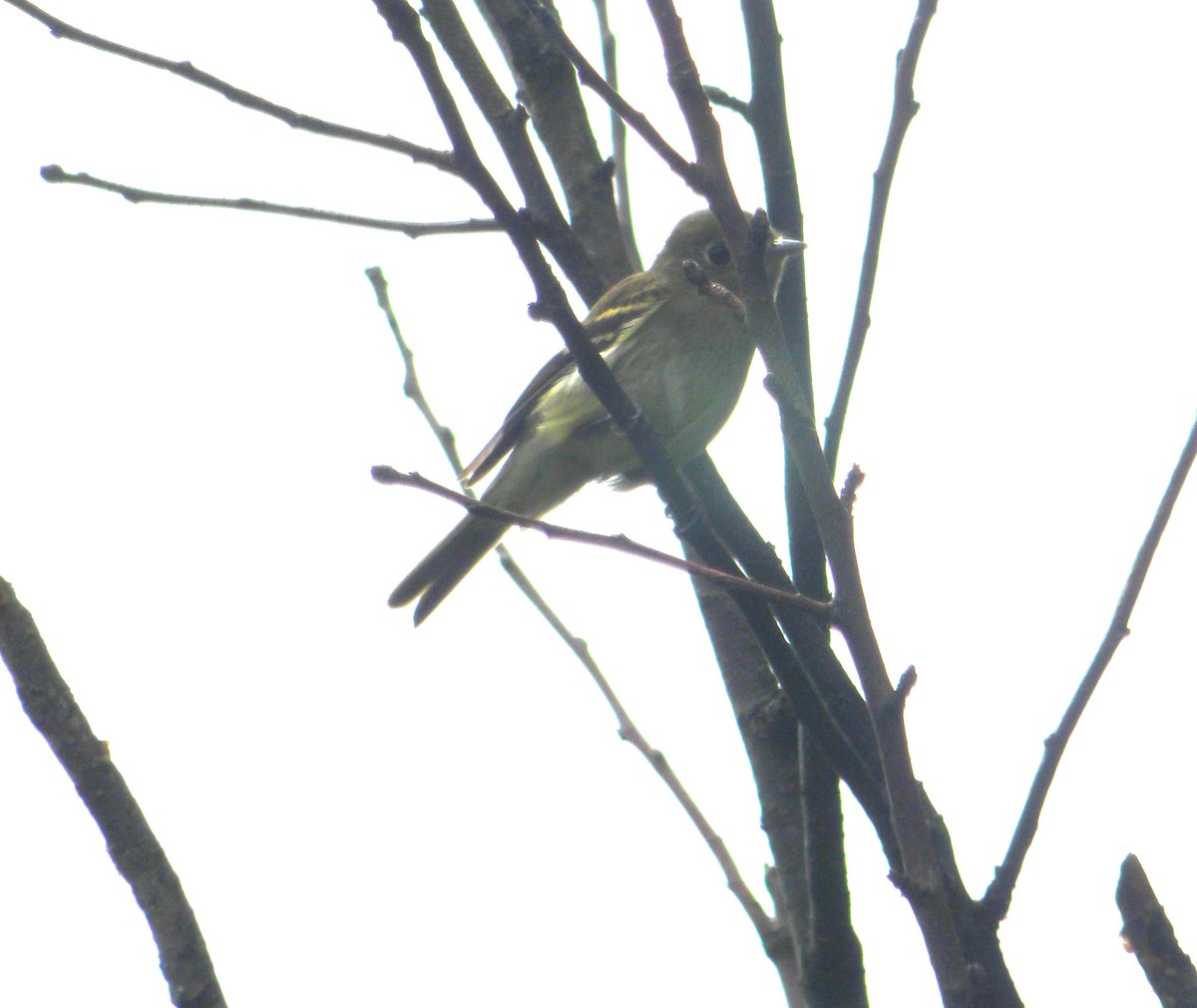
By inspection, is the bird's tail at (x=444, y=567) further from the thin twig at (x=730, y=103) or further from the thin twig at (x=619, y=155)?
the thin twig at (x=730, y=103)

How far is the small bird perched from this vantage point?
620cm

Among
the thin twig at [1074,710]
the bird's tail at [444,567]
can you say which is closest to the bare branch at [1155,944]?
the thin twig at [1074,710]

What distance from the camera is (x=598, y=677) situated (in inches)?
166

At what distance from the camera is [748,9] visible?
3.92 metres

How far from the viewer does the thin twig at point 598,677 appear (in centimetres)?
381

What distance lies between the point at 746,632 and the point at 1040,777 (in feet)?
6.42

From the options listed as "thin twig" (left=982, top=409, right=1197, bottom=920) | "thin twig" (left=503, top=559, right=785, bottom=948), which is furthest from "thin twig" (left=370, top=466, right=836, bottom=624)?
"thin twig" (left=503, top=559, right=785, bottom=948)

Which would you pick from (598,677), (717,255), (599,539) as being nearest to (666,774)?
(598,677)

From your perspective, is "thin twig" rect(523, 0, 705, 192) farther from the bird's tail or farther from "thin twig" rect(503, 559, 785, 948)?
the bird's tail

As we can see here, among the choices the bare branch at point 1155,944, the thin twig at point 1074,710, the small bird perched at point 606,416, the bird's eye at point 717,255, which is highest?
the bird's eye at point 717,255

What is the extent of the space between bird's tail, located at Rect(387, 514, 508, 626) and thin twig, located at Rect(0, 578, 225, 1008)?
3.98 meters

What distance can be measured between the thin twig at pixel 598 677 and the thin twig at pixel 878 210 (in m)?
1.10

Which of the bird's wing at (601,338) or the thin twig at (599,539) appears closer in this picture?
the thin twig at (599,539)

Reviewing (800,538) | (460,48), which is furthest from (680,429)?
(460,48)
